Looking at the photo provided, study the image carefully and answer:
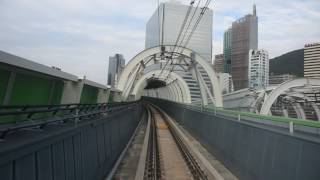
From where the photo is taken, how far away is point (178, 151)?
2525cm

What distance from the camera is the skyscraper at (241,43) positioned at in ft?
293

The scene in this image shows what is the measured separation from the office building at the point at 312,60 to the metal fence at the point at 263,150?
5798 centimetres

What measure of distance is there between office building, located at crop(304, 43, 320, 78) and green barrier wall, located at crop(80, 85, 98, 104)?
175 ft

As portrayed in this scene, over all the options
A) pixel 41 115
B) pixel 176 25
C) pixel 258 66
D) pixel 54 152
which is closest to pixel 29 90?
pixel 41 115

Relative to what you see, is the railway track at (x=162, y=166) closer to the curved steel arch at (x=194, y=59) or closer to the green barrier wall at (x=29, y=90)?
the green barrier wall at (x=29, y=90)

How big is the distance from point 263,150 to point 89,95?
16394mm

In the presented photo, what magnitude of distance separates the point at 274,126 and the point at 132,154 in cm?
1157

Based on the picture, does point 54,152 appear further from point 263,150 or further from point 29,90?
point 263,150

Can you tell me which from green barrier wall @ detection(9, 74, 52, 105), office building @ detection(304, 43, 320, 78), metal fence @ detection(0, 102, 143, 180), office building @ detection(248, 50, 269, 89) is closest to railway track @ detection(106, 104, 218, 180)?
metal fence @ detection(0, 102, 143, 180)

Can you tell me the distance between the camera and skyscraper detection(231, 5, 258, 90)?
8931cm

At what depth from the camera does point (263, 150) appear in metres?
12.2

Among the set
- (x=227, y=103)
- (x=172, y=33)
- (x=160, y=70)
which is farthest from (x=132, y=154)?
(x=160, y=70)

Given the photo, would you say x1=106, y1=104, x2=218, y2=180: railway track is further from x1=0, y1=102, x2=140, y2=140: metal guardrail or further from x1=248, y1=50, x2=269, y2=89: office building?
x1=248, y1=50, x2=269, y2=89: office building

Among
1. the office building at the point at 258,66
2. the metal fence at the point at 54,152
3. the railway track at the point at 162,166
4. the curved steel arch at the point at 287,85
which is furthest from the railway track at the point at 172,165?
the office building at the point at 258,66
